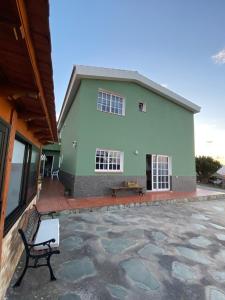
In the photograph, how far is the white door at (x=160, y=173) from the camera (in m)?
11.7

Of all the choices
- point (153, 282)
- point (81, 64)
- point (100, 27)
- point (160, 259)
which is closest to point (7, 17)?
point (153, 282)

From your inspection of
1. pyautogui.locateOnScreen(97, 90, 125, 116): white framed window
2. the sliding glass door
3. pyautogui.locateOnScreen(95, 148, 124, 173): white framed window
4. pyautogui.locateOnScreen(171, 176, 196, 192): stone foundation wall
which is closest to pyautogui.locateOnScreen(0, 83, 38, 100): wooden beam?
the sliding glass door

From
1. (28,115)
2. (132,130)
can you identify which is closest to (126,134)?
(132,130)

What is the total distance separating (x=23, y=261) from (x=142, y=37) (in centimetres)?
1068

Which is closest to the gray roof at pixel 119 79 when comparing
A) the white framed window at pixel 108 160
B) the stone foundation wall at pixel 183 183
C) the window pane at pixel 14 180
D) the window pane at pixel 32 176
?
the white framed window at pixel 108 160

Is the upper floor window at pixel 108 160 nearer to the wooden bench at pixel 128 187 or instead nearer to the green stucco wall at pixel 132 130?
the green stucco wall at pixel 132 130

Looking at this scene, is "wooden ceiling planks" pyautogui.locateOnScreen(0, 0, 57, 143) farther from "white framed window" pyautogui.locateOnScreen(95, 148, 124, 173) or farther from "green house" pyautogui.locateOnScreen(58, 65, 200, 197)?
"white framed window" pyautogui.locateOnScreen(95, 148, 124, 173)

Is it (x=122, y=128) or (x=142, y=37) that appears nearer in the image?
(x=142, y=37)

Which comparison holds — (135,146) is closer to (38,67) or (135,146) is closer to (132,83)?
(132,83)

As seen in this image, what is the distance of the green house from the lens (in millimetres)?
9113

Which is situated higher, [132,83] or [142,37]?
[142,37]

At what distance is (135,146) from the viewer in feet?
34.9

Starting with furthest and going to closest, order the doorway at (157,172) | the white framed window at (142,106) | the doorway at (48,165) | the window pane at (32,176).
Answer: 1. the doorway at (48,165)
2. the doorway at (157,172)
3. the white framed window at (142,106)
4. the window pane at (32,176)

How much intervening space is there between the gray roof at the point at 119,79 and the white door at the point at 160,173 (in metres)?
4.43
